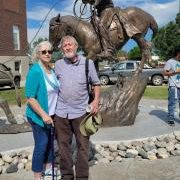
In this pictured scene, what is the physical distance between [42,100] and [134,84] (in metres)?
4.86

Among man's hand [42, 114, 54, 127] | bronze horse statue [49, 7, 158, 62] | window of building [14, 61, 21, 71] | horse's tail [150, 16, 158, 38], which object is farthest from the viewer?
window of building [14, 61, 21, 71]

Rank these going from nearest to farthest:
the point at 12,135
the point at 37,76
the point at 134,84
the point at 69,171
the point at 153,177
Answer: the point at 37,76 → the point at 69,171 → the point at 153,177 → the point at 12,135 → the point at 134,84

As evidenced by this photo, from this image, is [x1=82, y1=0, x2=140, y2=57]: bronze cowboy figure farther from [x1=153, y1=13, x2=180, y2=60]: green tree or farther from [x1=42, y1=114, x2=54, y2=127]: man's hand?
[x1=153, y1=13, x2=180, y2=60]: green tree

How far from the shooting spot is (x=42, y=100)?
192 inches

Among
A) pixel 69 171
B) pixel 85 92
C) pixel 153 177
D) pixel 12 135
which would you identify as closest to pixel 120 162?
pixel 153 177

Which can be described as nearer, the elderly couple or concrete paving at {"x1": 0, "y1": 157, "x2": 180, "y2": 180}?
the elderly couple

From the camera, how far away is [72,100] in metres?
4.96

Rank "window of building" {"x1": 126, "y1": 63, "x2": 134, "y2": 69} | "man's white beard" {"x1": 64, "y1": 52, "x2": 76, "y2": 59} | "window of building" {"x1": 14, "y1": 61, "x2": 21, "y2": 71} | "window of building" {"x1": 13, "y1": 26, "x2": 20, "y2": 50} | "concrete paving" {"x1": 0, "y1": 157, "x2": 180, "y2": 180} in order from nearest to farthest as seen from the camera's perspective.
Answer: "man's white beard" {"x1": 64, "y1": 52, "x2": 76, "y2": 59}, "concrete paving" {"x1": 0, "y1": 157, "x2": 180, "y2": 180}, "window of building" {"x1": 126, "y1": 63, "x2": 134, "y2": 69}, "window of building" {"x1": 14, "y1": 61, "x2": 21, "y2": 71}, "window of building" {"x1": 13, "y1": 26, "x2": 20, "y2": 50}

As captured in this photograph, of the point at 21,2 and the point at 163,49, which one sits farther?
the point at 163,49

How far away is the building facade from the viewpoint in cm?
3497

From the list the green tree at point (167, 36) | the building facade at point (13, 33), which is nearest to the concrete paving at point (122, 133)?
the building facade at point (13, 33)

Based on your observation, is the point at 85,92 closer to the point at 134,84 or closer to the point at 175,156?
the point at 175,156

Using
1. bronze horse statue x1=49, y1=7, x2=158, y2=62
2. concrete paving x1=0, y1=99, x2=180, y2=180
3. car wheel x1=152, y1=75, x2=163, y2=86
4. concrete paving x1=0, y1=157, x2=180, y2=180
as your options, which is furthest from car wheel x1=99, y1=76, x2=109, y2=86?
concrete paving x1=0, y1=157, x2=180, y2=180

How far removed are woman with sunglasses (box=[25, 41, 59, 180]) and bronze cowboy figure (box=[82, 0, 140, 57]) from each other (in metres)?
5.59
